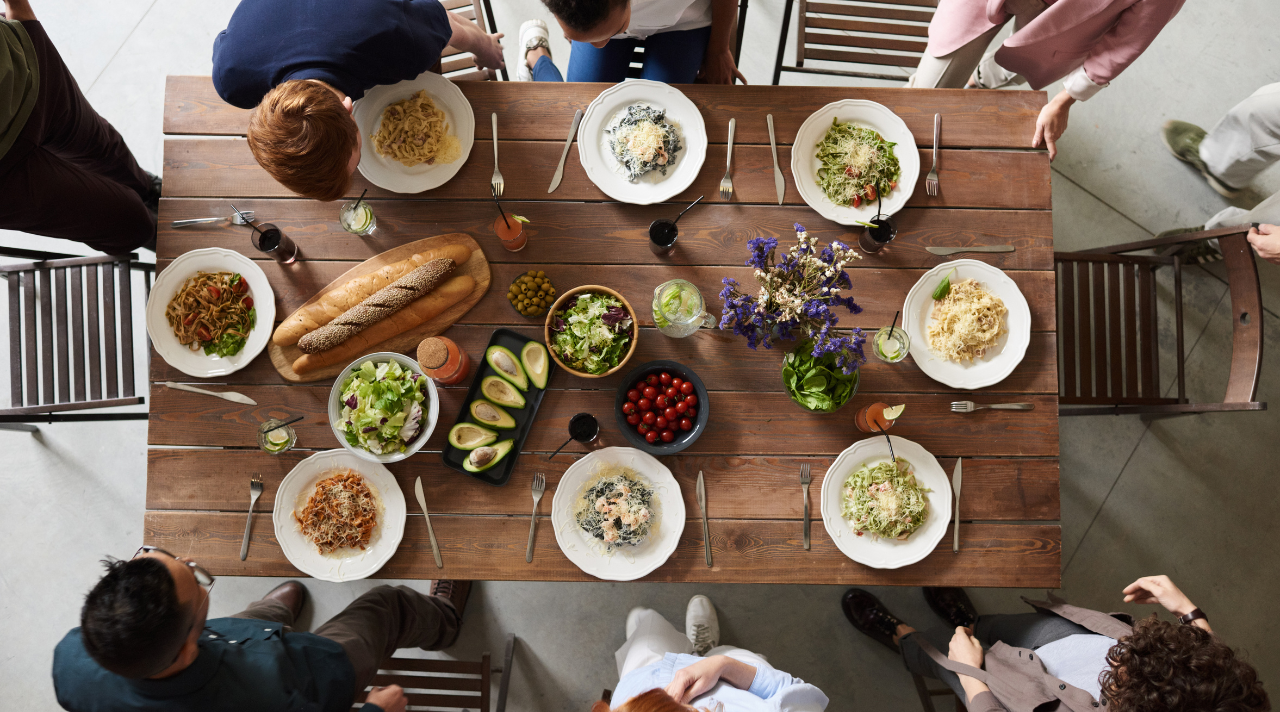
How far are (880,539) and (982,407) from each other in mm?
551

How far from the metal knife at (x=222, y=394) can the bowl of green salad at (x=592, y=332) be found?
1.02 meters

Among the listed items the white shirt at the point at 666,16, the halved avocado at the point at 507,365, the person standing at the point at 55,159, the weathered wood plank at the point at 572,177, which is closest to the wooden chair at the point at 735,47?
the white shirt at the point at 666,16

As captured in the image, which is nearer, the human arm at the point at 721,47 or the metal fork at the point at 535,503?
the metal fork at the point at 535,503

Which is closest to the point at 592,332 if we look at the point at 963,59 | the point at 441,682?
the point at 441,682

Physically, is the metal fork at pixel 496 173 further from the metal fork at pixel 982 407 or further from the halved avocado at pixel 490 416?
the metal fork at pixel 982 407

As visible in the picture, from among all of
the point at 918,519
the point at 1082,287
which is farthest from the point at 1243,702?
the point at 1082,287

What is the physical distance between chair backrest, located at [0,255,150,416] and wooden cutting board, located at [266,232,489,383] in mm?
911

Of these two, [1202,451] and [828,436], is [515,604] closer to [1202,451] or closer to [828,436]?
[828,436]

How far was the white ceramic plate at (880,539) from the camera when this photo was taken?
6.54ft

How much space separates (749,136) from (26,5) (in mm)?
2458

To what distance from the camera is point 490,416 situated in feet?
6.70

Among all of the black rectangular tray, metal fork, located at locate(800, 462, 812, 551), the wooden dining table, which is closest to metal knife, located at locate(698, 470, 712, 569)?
the wooden dining table

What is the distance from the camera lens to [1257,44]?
347 cm

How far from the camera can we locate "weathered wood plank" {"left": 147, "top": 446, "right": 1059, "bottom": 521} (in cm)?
206
